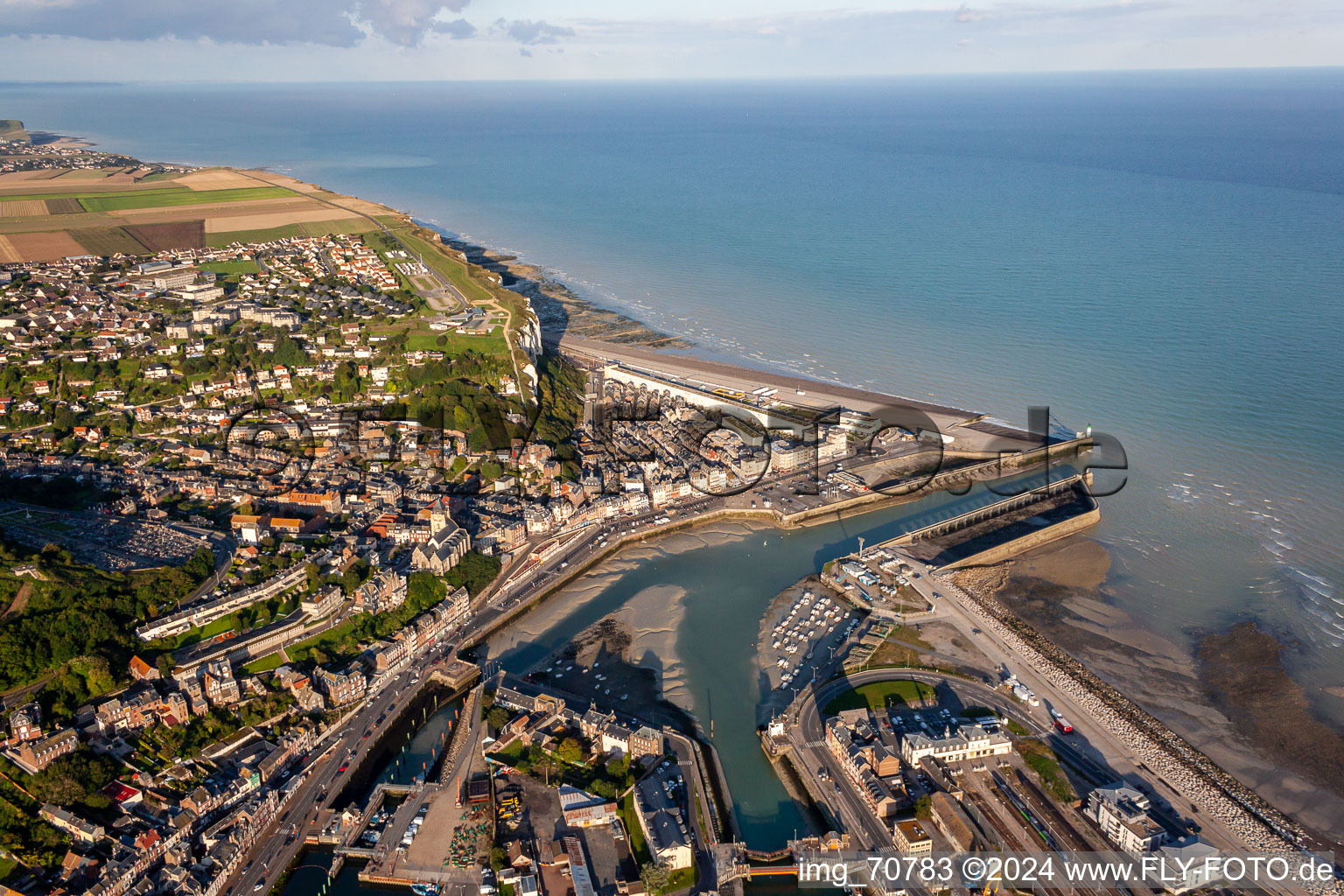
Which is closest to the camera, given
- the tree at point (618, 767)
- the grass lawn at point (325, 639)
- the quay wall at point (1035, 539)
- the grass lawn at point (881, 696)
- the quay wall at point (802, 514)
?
the tree at point (618, 767)

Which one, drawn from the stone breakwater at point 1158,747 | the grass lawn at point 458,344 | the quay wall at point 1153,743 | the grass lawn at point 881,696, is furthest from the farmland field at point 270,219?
the stone breakwater at point 1158,747

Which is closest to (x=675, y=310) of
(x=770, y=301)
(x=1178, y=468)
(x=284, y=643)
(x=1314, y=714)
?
(x=770, y=301)

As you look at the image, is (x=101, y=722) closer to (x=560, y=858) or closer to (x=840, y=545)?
(x=560, y=858)

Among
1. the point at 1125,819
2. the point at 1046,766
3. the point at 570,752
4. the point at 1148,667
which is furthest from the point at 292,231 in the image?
the point at 1125,819

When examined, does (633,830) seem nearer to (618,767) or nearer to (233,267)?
(618,767)

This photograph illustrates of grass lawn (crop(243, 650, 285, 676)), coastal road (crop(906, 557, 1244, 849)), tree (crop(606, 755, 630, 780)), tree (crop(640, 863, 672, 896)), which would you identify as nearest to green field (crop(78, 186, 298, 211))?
grass lawn (crop(243, 650, 285, 676))

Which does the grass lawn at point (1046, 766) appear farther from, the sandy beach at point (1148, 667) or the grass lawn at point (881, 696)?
the sandy beach at point (1148, 667)
